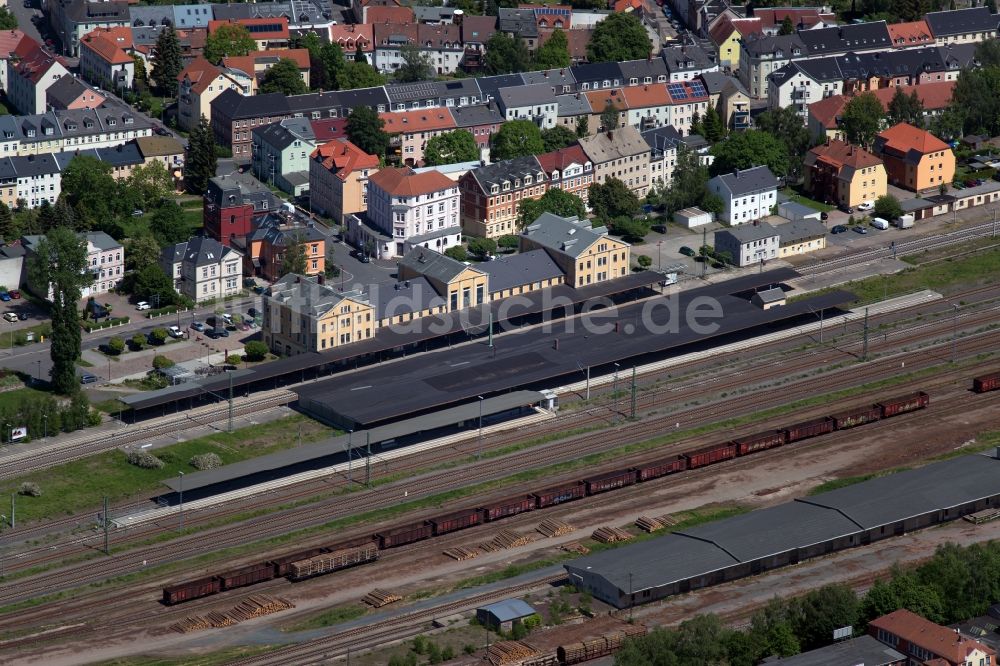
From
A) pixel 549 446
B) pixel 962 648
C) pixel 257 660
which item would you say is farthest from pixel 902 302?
pixel 257 660

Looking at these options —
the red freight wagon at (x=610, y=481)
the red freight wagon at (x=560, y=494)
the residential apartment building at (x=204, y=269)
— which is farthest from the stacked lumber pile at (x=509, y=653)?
the residential apartment building at (x=204, y=269)

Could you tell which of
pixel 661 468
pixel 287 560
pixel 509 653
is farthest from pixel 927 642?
pixel 287 560

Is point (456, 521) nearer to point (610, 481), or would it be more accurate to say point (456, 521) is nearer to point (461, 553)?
point (461, 553)

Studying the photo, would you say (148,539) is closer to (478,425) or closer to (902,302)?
(478,425)

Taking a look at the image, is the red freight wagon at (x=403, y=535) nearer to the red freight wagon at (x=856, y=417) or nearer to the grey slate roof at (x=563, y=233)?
the red freight wagon at (x=856, y=417)

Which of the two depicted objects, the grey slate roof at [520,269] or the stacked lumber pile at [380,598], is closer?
the stacked lumber pile at [380,598]
